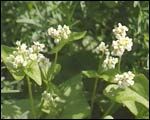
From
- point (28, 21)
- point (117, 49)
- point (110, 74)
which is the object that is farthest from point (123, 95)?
point (28, 21)

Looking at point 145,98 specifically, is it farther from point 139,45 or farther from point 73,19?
point 73,19

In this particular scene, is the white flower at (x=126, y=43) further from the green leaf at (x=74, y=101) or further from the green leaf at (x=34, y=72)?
the green leaf at (x=74, y=101)

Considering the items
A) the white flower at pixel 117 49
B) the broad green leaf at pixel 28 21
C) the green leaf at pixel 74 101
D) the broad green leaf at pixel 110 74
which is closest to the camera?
the white flower at pixel 117 49

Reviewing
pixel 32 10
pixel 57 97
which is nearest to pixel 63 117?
pixel 57 97

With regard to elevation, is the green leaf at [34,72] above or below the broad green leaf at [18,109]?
above

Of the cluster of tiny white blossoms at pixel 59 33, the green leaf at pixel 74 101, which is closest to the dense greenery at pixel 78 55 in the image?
the green leaf at pixel 74 101

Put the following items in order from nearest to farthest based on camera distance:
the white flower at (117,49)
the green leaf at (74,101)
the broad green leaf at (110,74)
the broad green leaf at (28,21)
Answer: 1. the white flower at (117,49)
2. the broad green leaf at (110,74)
3. the green leaf at (74,101)
4. the broad green leaf at (28,21)

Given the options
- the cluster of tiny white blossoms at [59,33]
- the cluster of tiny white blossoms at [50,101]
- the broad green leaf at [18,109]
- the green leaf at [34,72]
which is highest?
the cluster of tiny white blossoms at [59,33]

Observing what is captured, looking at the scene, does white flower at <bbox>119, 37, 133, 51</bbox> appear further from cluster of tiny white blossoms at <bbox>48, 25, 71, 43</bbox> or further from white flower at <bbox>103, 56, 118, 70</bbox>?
cluster of tiny white blossoms at <bbox>48, 25, 71, 43</bbox>
